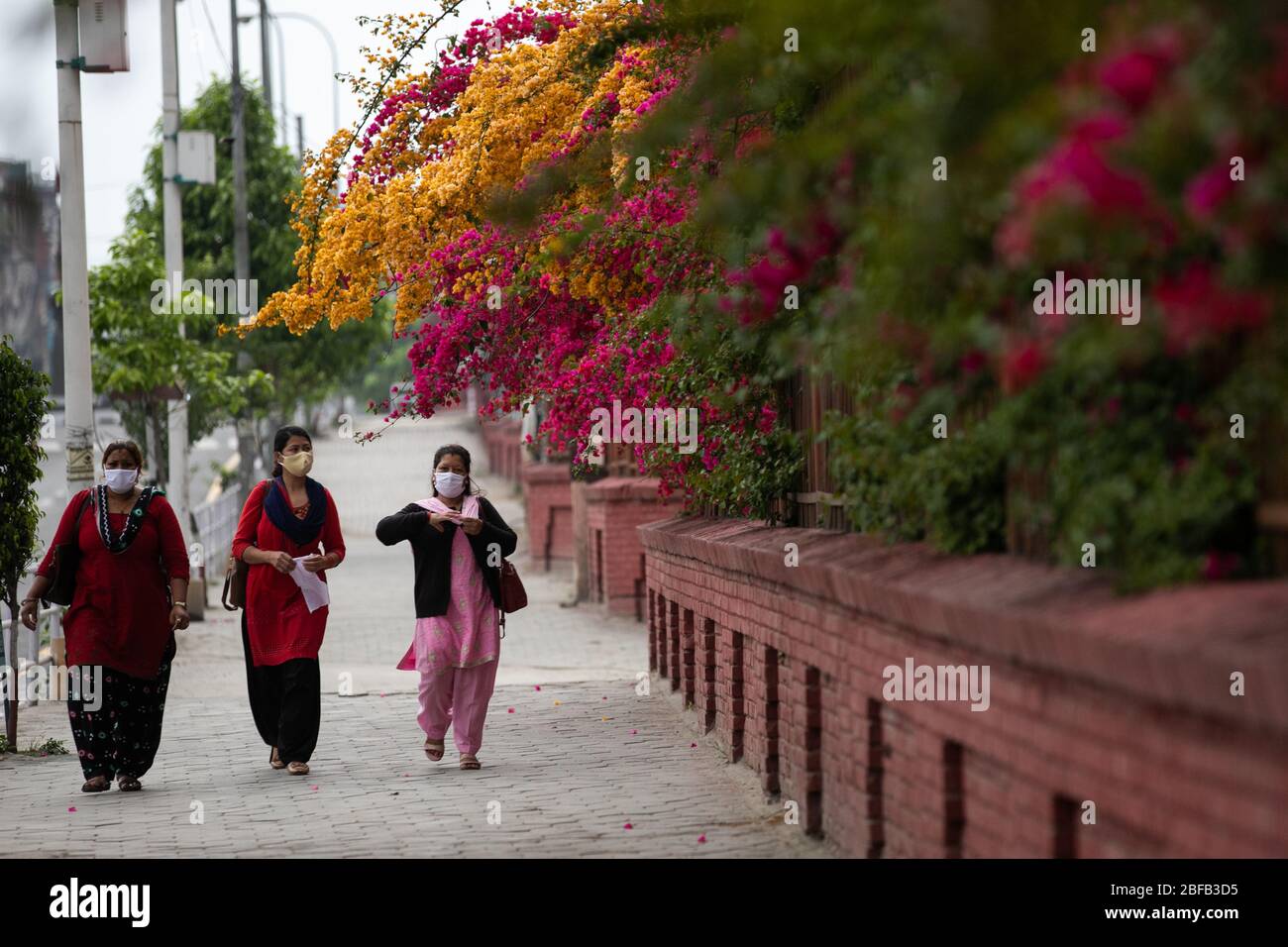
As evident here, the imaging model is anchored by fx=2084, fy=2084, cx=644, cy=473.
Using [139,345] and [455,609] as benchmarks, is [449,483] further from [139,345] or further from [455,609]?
[139,345]

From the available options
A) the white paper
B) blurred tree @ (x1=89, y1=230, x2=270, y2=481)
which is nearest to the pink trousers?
the white paper

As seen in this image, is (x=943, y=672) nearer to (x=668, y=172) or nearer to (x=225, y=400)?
(x=668, y=172)

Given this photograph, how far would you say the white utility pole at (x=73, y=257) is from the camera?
15023 mm

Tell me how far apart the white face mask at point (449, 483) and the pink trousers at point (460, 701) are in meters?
0.98

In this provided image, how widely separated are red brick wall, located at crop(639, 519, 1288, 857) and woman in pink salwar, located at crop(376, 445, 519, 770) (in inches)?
72.8

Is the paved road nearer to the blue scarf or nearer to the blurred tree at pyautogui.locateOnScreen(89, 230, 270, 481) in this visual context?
the blue scarf

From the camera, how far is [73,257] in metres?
15.7

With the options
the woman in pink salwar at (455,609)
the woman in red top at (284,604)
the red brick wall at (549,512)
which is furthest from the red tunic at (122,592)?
the red brick wall at (549,512)

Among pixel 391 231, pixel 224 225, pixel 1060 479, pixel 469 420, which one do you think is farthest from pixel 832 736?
pixel 469 420

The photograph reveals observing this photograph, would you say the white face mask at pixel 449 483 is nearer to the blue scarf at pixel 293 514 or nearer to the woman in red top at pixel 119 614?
the blue scarf at pixel 293 514

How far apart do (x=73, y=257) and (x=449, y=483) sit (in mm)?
5446

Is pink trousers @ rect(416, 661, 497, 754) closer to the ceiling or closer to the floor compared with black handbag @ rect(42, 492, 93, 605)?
closer to the floor

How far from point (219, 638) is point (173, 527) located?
11897 mm

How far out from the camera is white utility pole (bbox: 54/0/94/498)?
591 inches
